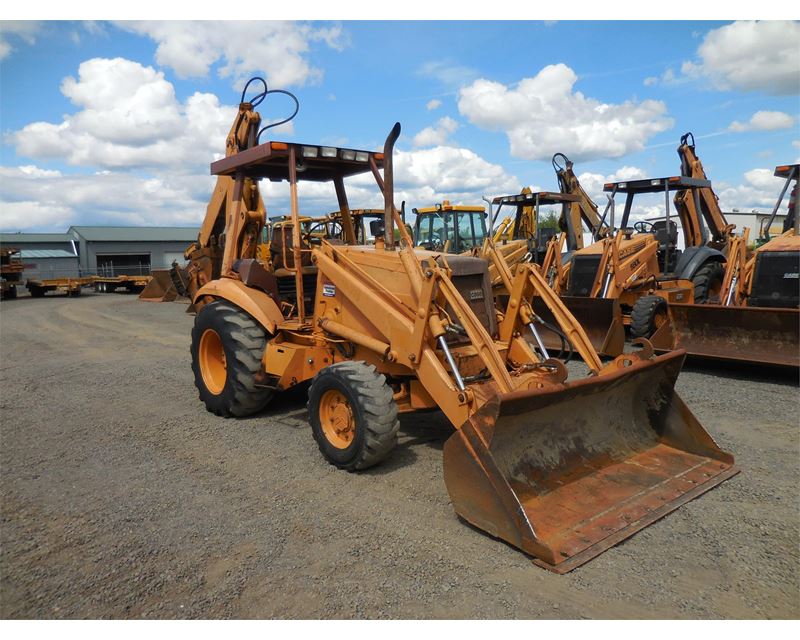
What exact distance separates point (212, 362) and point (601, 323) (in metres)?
5.49

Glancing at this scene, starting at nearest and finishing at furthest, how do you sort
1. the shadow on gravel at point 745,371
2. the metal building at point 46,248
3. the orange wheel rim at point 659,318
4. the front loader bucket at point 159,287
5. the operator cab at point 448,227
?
the shadow on gravel at point 745,371 → the orange wheel rim at point 659,318 → the operator cab at point 448,227 → the front loader bucket at point 159,287 → the metal building at point 46,248

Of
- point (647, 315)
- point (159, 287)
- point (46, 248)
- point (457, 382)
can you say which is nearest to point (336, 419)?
point (457, 382)

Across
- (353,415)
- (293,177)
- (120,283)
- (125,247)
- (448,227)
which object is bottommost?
(120,283)

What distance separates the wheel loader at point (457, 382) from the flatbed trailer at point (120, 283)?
23.0 m

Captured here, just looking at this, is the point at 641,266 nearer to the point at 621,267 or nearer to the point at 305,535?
the point at 621,267

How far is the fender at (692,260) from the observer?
10625 millimetres

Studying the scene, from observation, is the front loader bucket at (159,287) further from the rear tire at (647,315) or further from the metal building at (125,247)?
the metal building at (125,247)

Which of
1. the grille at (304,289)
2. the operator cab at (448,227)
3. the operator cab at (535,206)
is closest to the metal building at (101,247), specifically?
the operator cab at (448,227)

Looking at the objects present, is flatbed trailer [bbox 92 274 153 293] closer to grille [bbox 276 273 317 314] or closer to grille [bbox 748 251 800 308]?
grille [bbox 276 273 317 314]

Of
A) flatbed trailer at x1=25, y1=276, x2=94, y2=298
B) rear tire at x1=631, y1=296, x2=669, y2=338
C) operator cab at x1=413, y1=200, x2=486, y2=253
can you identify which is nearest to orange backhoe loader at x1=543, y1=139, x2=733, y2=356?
rear tire at x1=631, y1=296, x2=669, y2=338

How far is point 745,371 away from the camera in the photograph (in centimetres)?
805

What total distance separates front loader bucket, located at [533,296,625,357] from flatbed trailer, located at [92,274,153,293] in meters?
22.2

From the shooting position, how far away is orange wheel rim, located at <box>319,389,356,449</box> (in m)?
4.65

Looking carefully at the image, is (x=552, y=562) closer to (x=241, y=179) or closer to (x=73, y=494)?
(x=73, y=494)
